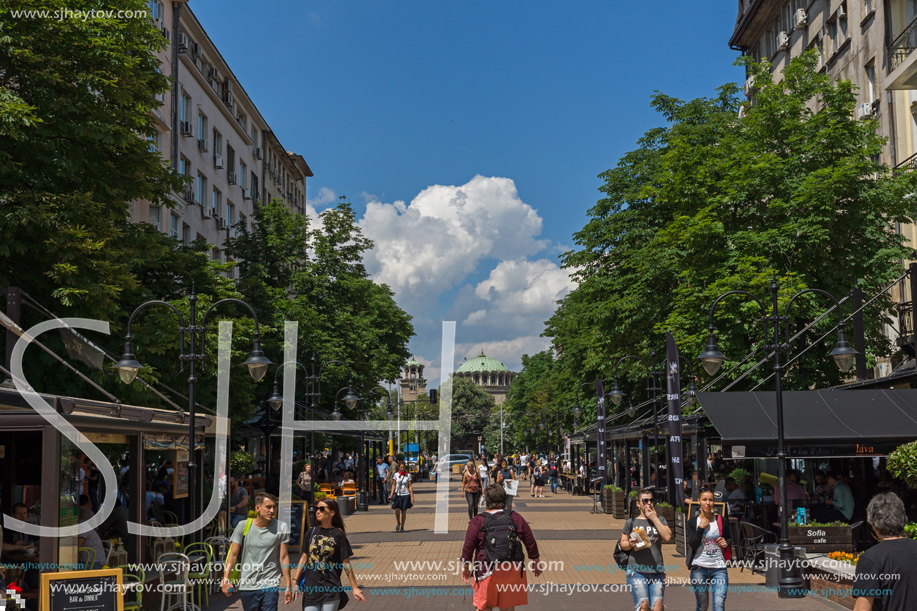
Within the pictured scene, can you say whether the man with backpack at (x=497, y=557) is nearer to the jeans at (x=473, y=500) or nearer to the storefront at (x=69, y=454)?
the storefront at (x=69, y=454)

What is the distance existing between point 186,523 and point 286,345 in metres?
17.7

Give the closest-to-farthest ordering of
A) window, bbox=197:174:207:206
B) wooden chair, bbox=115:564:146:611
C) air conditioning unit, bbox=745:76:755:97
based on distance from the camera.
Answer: wooden chair, bbox=115:564:146:611 < air conditioning unit, bbox=745:76:755:97 < window, bbox=197:174:207:206

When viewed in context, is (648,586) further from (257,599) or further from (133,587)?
(133,587)

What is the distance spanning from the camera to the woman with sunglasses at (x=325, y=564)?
8.93m

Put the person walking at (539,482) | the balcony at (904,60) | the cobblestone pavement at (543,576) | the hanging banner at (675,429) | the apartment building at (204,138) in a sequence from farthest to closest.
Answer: the person walking at (539,482) < the apartment building at (204,138) < the balcony at (904,60) < the hanging banner at (675,429) < the cobblestone pavement at (543,576)

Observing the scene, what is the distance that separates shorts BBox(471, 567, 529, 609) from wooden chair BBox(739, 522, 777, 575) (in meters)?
9.31

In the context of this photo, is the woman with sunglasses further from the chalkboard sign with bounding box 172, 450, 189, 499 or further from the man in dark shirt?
the chalkboard sign with bounding box 172, 450, 189, 499

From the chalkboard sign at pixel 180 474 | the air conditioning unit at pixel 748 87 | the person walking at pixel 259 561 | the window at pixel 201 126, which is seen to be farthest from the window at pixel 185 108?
the person walking at pixel 259 561

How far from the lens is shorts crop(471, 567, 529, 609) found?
30.0 ft

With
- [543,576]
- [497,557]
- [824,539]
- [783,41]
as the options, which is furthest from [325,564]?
[783,41]

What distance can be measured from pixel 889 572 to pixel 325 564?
17.7 feet

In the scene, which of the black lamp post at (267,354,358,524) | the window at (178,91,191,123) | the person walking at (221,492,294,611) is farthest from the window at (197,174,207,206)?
the person walking at (221,492,294,611)

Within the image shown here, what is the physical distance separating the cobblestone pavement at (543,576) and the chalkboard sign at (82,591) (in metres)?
3.77

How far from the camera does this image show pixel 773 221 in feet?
87.5
